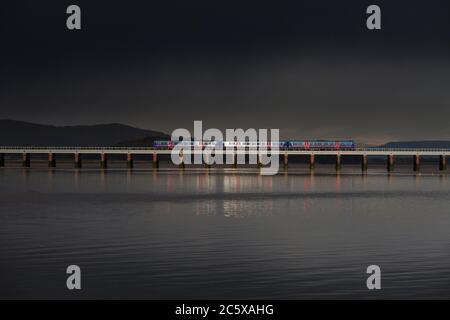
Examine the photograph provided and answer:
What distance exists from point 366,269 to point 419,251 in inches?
193

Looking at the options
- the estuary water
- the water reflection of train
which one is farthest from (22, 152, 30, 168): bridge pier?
the estuary water

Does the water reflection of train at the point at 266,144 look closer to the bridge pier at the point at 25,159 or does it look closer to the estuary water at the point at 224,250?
the bridge pier at the point at 25,159

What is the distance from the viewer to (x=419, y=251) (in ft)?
84.7

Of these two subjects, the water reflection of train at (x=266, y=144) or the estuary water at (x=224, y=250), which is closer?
the estuary water at (x=224, y=250)

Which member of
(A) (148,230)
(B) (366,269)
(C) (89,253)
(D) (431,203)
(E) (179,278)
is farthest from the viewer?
(D) (431,203)

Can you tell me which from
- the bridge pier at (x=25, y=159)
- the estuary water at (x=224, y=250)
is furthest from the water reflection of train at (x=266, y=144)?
the estuary water at (x=224, y=250)

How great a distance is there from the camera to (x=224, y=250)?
84.7 ft

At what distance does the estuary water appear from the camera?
61.4ft

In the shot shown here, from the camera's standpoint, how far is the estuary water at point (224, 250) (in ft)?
61.4

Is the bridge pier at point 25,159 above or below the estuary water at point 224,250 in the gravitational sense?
above

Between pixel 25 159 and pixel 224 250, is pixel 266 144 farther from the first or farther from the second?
pixel 224 250
